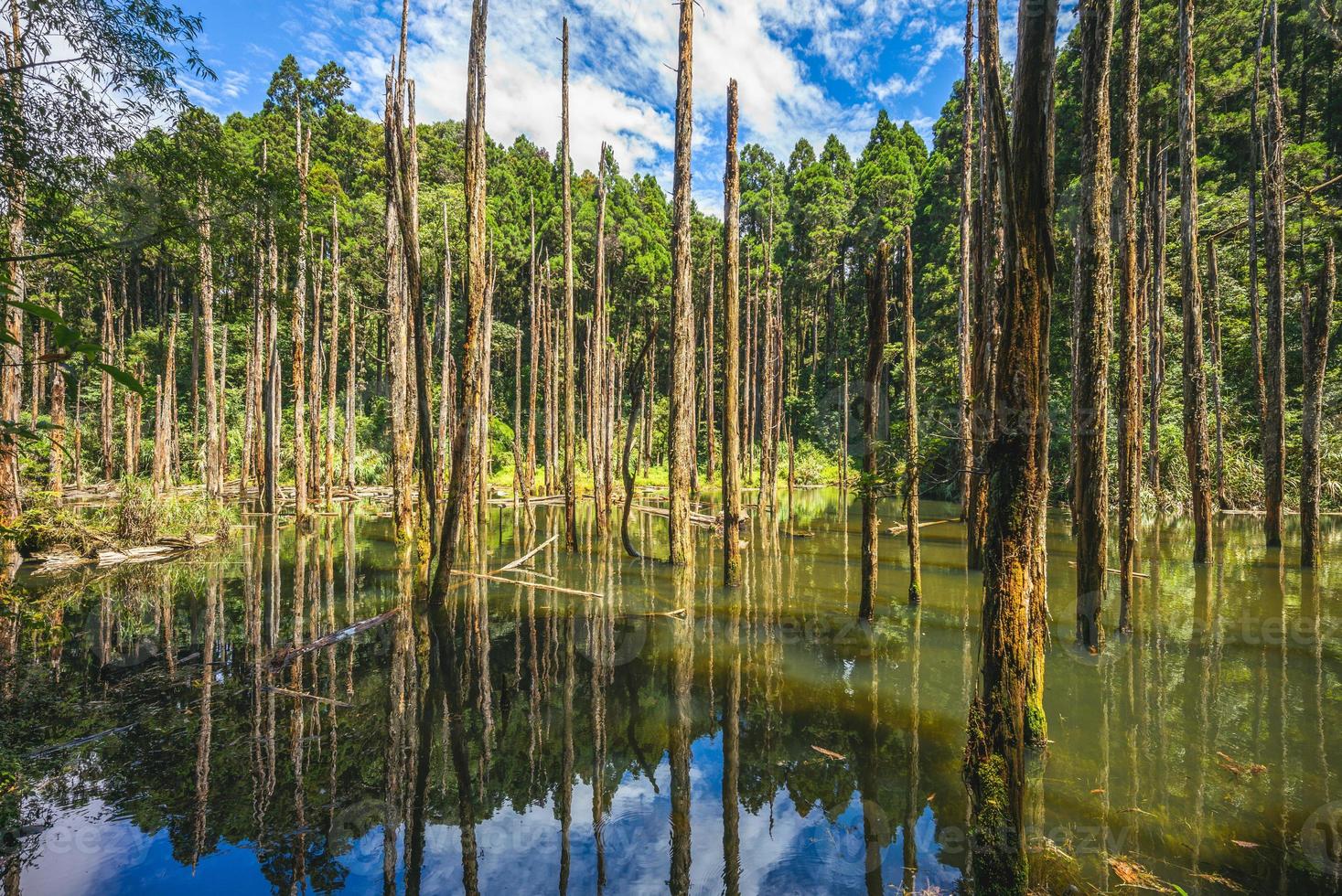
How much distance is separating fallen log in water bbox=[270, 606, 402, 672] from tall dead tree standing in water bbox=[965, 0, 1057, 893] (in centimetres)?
670

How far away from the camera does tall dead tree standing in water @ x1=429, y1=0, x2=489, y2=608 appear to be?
8977 mm

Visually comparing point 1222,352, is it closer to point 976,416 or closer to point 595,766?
point 976,416

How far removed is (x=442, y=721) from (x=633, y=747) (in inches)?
72.3

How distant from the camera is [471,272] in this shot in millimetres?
9086

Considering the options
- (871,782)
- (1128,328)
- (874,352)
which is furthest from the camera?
(874,352)

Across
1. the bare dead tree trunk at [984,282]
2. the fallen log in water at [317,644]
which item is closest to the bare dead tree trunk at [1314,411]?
the bare dead tree trunk at [984,282]

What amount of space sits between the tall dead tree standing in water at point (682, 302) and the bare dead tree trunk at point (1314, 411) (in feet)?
34.3

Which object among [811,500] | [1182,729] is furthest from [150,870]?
[811,500]

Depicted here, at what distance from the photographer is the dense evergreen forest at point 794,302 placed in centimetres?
483

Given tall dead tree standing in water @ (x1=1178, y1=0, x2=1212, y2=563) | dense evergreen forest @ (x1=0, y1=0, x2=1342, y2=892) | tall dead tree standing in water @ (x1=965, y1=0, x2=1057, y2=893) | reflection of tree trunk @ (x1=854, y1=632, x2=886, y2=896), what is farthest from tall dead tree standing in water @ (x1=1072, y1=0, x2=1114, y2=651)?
tall dead tree standing in water @ (x1=1178, y1=0, x2=1212, y2=563)

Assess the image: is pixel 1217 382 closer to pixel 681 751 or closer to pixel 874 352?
pixel 874 352

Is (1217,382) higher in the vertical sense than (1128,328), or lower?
higher

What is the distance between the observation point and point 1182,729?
5.34 m

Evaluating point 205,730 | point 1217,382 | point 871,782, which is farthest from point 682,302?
point 1217,382
